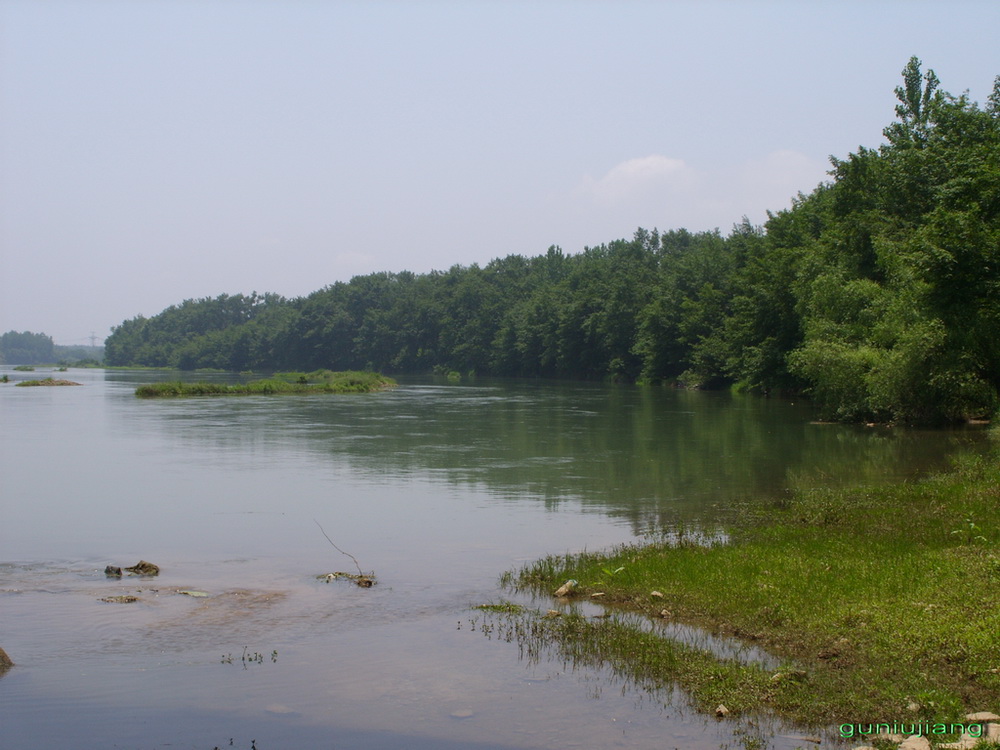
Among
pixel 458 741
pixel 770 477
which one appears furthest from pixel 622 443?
pixel 458 741

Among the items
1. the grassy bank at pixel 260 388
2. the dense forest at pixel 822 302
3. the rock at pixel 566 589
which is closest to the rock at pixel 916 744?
the rock at pixel 566 589

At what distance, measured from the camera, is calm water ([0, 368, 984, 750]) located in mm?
9594

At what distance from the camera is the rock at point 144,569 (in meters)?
16.0

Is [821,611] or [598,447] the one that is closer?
[821,611]

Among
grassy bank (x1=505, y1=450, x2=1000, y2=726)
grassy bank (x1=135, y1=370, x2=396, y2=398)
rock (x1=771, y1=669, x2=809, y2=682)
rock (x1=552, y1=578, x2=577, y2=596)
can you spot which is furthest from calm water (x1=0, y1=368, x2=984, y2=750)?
grassy bank (x1=135, y1=370, x2=396, y2=398)

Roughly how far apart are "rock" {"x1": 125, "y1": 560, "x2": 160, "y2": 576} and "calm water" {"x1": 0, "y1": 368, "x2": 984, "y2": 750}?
0.43 metres

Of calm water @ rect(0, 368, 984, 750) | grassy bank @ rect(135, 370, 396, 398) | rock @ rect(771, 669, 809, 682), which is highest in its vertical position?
grassy bank @ rect(135, 370, 396, 398)

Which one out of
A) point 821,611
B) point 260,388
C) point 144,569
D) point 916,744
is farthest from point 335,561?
point 260,388

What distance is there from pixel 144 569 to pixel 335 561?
136 inches

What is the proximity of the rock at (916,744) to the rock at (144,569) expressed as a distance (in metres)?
12.9

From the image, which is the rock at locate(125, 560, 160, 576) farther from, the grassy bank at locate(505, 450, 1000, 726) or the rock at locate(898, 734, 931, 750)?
the rock at locate(898, 734, 931, 750)

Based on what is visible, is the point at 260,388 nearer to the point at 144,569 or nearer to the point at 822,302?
the point at 822,302

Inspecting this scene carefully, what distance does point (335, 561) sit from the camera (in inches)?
681

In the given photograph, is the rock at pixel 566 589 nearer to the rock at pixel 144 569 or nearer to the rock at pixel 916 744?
the rock at pixel 916 744
